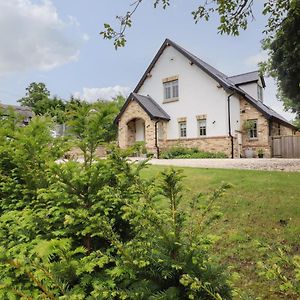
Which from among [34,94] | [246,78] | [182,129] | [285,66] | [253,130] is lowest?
[253,130]

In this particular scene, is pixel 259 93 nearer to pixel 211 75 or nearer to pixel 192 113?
pixel 211 75

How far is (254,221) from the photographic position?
4996 millimetres

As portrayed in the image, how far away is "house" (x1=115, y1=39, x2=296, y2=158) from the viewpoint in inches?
821

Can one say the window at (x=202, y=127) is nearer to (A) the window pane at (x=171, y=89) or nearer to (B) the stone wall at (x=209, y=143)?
(B) the stone wall at (x=209, y=143)

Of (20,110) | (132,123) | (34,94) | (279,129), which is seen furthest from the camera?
(34,94)

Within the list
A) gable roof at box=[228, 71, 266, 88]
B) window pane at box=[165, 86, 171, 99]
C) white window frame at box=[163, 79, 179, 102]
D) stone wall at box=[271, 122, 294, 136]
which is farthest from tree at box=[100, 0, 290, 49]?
gable roof at box=[228, 71, 266, 88]

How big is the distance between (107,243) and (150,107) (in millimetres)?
20311

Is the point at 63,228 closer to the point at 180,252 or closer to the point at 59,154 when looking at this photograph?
the point at 180,252

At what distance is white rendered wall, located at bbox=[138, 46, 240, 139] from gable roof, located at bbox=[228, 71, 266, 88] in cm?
373

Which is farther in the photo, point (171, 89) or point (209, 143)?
point (171, 89)

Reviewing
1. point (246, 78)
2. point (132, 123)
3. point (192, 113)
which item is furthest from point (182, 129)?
point (246, 78)

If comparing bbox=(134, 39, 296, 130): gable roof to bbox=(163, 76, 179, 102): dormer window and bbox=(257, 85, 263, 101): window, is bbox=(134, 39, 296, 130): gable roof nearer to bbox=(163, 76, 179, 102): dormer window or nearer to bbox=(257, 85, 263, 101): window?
bbox=(257, 85, 263, 101): window

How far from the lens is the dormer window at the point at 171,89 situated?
2277 centimetres

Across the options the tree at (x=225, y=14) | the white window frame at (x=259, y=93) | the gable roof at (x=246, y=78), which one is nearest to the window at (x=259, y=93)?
the white window frame at (x=259, y=93)
